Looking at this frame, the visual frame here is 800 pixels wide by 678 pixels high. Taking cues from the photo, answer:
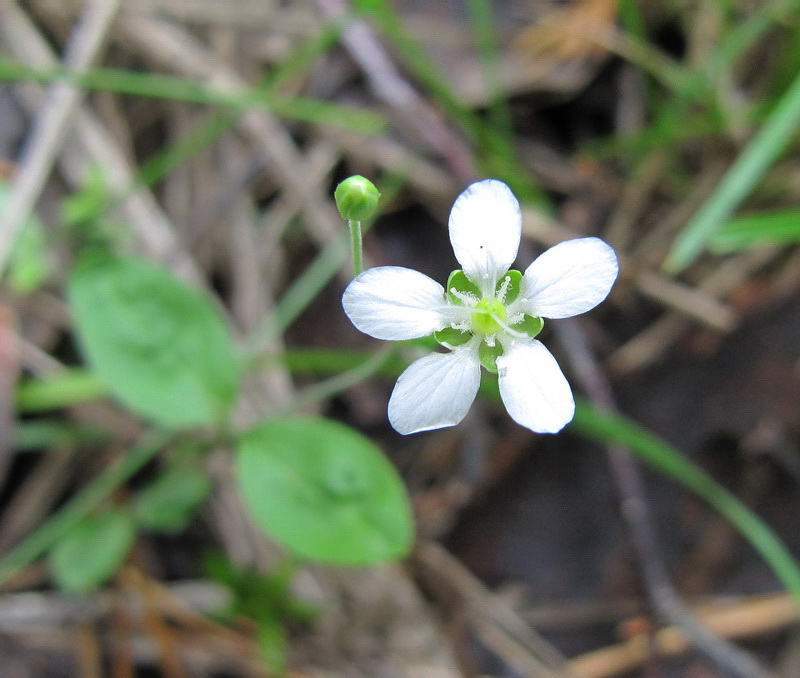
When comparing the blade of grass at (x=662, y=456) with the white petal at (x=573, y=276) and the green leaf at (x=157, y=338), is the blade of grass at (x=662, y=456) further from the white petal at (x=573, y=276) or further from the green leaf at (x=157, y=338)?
the white petal at (x=573, y=276)

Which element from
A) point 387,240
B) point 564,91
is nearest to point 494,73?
point 564,91

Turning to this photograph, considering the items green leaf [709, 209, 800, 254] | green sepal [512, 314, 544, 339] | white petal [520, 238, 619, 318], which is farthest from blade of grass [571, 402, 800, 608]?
white petal [520, 238, 619, 318]

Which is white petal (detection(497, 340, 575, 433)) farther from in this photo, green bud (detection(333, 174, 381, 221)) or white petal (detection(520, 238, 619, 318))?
green bud (detection(333, 174, 381, 221))

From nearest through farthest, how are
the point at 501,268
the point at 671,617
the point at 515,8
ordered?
the point at 501,268 → the point at 671,617 → the point at 515,8

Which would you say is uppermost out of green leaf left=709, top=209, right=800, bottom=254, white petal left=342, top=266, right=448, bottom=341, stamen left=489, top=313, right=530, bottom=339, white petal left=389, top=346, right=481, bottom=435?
green leaf left=709, top=209, right=800, bottom=254

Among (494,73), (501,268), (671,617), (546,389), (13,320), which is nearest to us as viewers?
(546,389)

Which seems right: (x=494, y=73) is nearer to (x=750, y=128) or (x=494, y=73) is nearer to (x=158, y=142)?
(x=750, y=128)

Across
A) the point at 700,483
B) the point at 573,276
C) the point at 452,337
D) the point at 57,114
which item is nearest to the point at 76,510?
the point at 57,114
